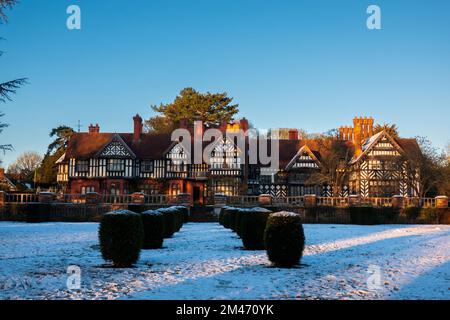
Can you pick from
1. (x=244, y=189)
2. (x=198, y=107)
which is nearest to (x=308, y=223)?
(x=244, y=189)

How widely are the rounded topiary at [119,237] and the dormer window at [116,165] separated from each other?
3631 cm

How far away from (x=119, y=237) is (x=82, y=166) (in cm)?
3819

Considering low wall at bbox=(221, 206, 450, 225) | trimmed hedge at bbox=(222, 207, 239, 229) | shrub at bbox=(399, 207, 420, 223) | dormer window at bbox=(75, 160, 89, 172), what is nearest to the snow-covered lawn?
trimmed hedge at bbox=(222, 207, 239, 229)

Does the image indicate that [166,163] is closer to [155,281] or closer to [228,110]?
[228,110]

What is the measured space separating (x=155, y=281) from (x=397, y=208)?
2653 centimetres

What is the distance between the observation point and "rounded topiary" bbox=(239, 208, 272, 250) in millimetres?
14484

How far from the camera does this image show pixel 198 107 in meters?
61.4

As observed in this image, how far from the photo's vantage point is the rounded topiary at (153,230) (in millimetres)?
14375

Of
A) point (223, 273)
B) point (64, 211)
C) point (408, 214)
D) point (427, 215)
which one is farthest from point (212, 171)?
point (223, 273)

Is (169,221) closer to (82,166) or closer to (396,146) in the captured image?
(82,166)

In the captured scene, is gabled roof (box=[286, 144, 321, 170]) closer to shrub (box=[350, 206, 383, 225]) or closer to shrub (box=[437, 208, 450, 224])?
shrub (box=[350, 206, 383, 225])

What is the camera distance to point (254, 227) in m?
14.7

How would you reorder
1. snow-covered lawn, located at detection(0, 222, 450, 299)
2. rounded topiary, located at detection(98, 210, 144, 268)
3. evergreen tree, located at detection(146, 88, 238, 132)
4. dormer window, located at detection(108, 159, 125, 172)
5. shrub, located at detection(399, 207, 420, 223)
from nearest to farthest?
snow-covered lawn, located at detection(0, 222, 450, 299) < rounded topiary, located at detection(98, 210, 144, 268) < shrub, located at detection(399, 207, 420, 223) < dormer window, located at detection(108, 159, 125, 172) < evergreen tree, located at detection(146, 88, 238, 132)

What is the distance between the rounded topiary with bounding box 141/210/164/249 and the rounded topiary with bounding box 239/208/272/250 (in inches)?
101
